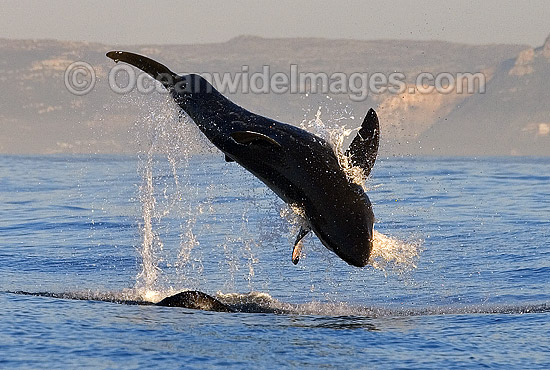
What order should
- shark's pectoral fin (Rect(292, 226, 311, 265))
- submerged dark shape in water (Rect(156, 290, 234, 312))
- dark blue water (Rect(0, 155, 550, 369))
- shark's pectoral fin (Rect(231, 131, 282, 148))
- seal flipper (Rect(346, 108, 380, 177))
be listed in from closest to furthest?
dark blue water (Rect(0, 155, 550, 369)), shark's pectoral fin (Rect(231, 131, 282, 148)), seal flipper (Rect(346, 108, 380, 177)), shark's pectoral fin (Rect(292, 226, 311, 265)), submerged dark shape in water (Rect(156, 290, 234, 312))

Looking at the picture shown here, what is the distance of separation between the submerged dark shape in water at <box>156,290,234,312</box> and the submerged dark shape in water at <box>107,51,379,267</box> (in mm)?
1696

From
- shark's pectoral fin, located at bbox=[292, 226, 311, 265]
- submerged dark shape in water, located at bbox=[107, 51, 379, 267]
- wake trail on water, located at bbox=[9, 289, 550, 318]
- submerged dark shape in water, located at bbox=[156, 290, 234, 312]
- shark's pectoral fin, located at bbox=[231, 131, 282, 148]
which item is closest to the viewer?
shark's pectoral fin, located at bbox=[231, 131, 282, 148]

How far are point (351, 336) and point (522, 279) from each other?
7.63 m

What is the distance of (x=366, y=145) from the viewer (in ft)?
54.5

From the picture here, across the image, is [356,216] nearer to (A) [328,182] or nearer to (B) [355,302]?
(A) [328,182]

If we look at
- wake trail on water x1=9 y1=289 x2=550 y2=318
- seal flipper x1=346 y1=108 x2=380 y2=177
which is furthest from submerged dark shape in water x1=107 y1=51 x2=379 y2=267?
wake trail on water x1=9 y1=289 x2=550 y2=318

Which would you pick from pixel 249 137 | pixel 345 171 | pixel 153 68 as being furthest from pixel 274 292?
pixel 249 137

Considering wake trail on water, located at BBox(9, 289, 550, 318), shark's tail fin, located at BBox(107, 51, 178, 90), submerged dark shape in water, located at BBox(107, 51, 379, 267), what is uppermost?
shark's tail fin, located at BBox(107, 51, 178, 90)

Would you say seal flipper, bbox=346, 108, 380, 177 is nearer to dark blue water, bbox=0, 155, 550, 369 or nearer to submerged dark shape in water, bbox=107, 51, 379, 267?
submerged dark shape in water, bbox=107, 51, 379, 267

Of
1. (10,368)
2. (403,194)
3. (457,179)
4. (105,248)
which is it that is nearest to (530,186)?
(457,179)

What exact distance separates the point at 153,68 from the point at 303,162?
12.5 feet

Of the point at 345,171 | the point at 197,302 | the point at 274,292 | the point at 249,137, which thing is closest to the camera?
the point at 249,137

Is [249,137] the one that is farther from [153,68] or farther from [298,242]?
[153,68]

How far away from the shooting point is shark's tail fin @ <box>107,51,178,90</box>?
17703 mm
